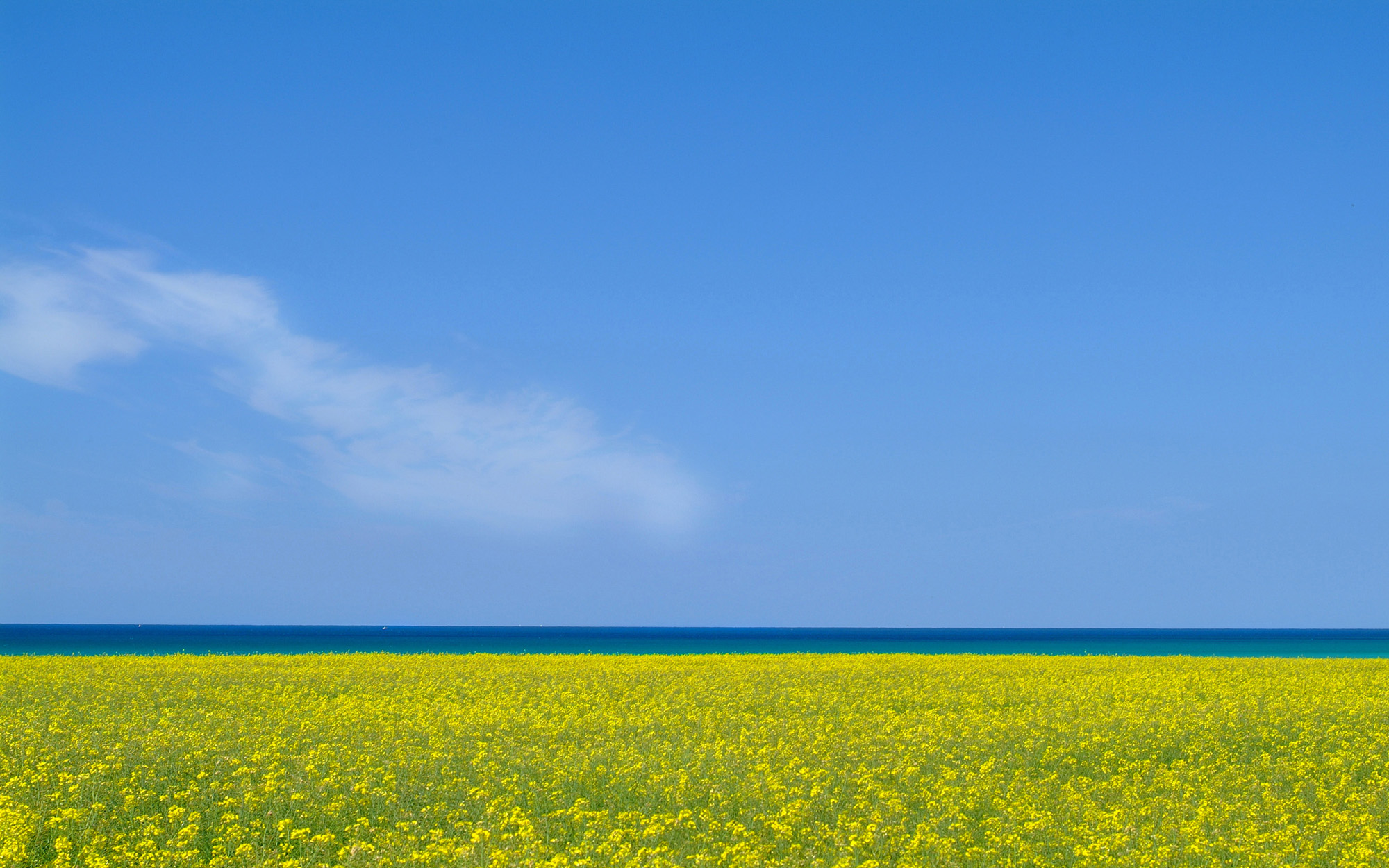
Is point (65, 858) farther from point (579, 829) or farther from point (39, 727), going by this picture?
point (39, 727)

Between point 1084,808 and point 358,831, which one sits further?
point 1084,808

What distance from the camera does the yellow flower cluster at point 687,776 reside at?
31.0ft

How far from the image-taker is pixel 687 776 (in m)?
12.0

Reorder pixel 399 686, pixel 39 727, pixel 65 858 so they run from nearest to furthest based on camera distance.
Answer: pixel 65 858
pixel 39 727
pixel 399 686

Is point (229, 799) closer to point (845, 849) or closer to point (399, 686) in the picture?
point (845, 849)

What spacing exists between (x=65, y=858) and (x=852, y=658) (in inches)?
1073

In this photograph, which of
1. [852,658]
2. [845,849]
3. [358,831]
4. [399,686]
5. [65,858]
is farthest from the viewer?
[852,658]

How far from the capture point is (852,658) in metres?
33.6

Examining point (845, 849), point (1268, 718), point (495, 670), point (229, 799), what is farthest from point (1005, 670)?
point (229, 799)

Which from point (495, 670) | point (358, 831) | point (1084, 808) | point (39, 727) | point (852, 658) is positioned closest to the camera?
point (358, 831)

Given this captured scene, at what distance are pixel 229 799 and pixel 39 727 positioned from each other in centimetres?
655

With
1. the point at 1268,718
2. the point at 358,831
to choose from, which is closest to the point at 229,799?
the point at 358,831

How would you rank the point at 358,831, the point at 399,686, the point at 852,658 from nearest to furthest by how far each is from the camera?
the point at 358,831 < the point at 399,686 < the point at 852,658

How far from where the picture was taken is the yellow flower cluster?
9.46 m
